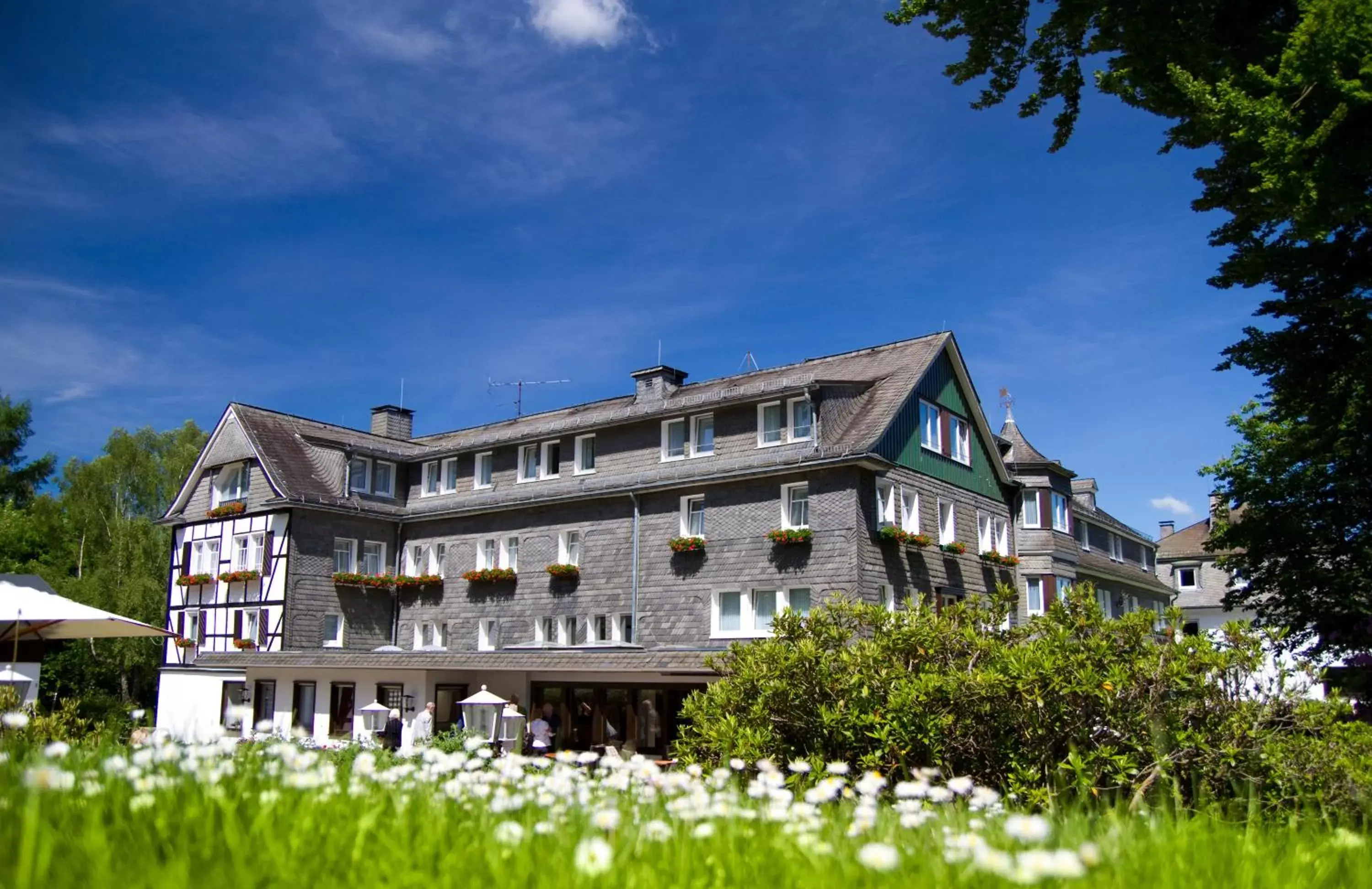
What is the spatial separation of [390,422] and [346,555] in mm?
8987

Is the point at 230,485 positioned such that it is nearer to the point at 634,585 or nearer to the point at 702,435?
the point at 634,585

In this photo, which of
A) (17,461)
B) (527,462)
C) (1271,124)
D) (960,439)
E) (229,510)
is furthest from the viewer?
(17,461)

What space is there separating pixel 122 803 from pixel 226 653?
34.5 metres

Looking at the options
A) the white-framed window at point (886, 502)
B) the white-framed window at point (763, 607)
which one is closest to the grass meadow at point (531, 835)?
the white-framed window at point (763, 607)

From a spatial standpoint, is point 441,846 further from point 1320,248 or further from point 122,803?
point 1320,248

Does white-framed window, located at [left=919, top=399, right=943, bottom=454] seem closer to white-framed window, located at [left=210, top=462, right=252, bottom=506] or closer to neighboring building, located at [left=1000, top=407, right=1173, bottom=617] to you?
neighboring building, located at [left=1000, top=407, right=1173, bottom=617]

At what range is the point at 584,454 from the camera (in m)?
34.2

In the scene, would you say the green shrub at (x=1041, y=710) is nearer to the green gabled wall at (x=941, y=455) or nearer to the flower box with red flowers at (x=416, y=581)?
the green gabled wall at (x=941, y=455)

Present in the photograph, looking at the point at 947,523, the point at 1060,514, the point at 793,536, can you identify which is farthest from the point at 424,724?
the point at 1060,514

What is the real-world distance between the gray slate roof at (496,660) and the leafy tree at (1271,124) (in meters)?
12.8

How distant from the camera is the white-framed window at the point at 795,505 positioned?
93.3ft

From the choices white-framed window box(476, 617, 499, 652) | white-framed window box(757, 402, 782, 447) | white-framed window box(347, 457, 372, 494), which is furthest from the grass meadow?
white-framed window box(347, 457, 372, 494)

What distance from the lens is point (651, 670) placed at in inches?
985

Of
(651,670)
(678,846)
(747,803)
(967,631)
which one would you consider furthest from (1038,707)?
(651,670)
